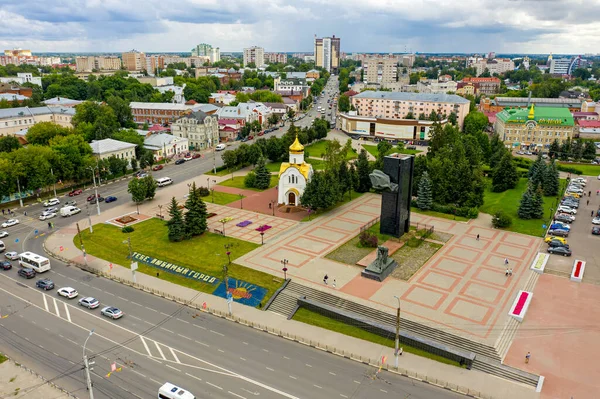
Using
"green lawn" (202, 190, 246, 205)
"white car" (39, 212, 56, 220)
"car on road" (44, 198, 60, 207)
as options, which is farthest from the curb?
"car on road" (44, 198, 60, 207)

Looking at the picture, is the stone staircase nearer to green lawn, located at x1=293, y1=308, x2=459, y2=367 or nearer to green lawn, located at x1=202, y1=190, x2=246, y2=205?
green lawn, located at x1=293, y1=308, x2=459, y2=367

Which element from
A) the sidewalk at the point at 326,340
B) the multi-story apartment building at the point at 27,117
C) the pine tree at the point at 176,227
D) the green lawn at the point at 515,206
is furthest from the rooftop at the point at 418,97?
the sidewalk at the point at 326,340

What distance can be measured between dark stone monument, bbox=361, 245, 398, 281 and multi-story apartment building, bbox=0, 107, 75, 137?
3320 inches

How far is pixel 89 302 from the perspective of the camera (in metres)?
38.0

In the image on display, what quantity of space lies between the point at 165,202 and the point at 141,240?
14.8 meters

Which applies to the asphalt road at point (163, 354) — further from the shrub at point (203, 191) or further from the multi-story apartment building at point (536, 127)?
the multi-story apartment building at point (536, 127)

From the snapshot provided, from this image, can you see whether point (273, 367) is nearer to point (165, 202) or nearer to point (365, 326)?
point (365, 326)

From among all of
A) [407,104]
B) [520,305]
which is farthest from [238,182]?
[407,104]

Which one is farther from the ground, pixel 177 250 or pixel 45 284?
pixel 177 250

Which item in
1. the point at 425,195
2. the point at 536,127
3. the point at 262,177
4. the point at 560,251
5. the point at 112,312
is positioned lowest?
the point at 112,312

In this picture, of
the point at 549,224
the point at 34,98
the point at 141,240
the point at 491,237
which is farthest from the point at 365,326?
the point at 34,98

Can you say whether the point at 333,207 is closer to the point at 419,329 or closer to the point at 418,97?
the point at 419,329

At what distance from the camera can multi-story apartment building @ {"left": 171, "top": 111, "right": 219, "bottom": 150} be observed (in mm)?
102125

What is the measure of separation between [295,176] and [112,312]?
31693mm
